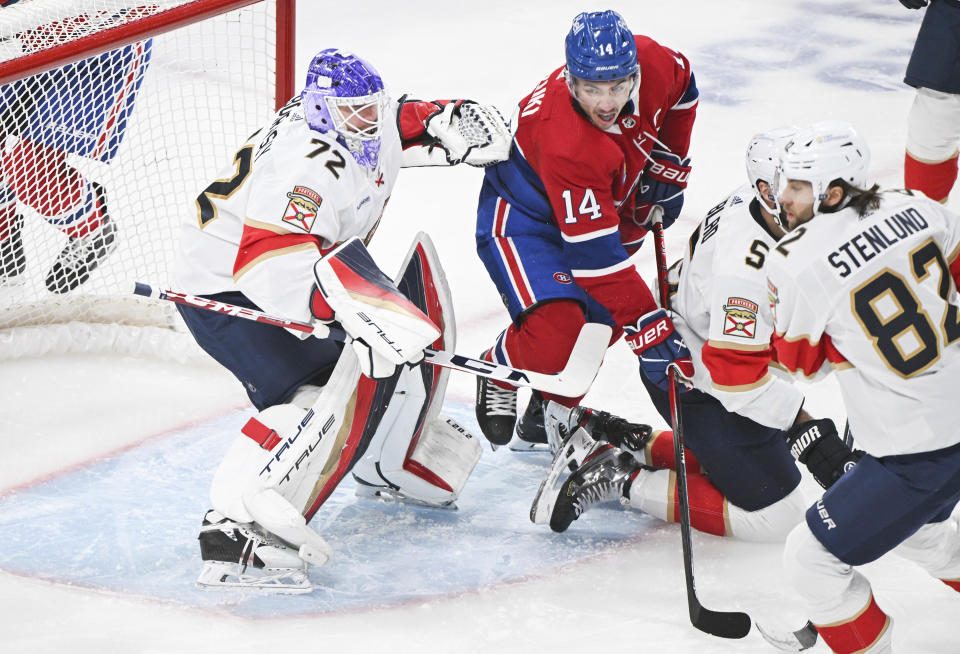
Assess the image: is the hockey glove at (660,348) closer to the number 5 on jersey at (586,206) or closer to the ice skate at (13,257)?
the number 5 on jersey at (586,206)

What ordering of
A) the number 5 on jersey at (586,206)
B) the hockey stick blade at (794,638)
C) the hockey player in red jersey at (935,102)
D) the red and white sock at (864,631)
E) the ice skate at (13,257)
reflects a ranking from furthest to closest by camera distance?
the ice skate at (13,257) → the hockey player in red jersey at (935,102) → the number 5 on jersey at (586,206) → the hockey stick blade at (794,638) → the red and white sock at (864,631)

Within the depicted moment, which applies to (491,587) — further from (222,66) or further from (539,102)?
(222,66)

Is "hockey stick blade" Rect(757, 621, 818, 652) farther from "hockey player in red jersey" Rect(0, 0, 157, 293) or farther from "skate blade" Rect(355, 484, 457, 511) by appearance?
"hockey player in red jersey" Rect(0, 0, 157, 293)

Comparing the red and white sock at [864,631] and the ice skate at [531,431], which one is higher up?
the red and white sock at [864,631]

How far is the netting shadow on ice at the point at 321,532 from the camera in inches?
100

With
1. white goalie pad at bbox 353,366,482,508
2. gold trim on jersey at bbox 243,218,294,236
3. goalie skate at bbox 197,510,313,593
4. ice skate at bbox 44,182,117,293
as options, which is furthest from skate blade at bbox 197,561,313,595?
ice skate at bbox 44,182,117,293

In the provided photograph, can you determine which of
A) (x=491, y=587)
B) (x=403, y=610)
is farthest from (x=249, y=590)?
(x=491, y=587)

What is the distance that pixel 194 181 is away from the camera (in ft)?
13.3

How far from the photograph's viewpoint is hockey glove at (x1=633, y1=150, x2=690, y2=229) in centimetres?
320

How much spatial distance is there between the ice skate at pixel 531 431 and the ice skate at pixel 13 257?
167 centimetres

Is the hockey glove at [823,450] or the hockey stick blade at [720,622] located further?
the hockey glove at [823,450]

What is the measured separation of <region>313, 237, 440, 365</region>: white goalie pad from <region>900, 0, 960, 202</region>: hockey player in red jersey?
2009mm

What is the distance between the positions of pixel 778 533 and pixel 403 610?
0.84m

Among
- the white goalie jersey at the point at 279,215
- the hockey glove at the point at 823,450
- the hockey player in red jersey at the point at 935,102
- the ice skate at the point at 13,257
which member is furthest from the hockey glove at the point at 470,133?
the ice skate at the point at 13,257
